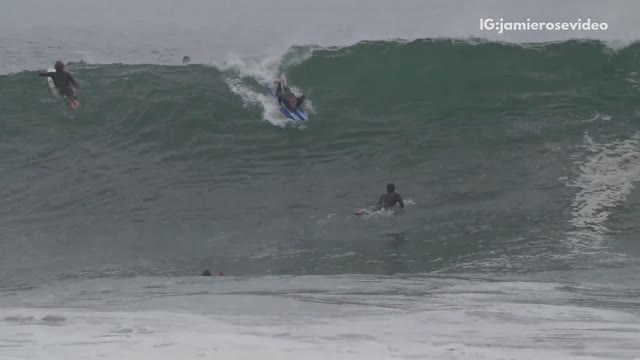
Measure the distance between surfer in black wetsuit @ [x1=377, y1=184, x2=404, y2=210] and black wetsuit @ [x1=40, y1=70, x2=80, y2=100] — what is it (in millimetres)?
9299

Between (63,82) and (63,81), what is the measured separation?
29 millimetres

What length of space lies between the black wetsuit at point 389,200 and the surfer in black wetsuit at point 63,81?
30.5ft

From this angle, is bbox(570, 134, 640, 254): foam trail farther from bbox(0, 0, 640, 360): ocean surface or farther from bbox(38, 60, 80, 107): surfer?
bbox(38, 60, 80, 107): surfer

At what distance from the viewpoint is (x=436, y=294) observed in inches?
Result: 370

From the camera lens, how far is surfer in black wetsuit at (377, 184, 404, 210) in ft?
51.2

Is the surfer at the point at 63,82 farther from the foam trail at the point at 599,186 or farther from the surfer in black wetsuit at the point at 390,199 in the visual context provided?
the foam trail at the point at 599,186

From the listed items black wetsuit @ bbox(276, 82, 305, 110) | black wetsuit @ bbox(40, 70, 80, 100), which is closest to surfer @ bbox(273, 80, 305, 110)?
black wetsuit @ bbox(276, 82, 305, 110)

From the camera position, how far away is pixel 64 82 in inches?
822

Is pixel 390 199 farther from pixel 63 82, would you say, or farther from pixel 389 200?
pixel 63 82

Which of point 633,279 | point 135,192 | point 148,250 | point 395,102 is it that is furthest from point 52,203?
point 633,279

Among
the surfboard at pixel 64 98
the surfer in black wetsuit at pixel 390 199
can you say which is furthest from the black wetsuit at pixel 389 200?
the surfboard at pixel 64 98

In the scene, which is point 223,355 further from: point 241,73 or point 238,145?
point 241,73

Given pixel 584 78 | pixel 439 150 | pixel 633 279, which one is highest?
pixel 584 78

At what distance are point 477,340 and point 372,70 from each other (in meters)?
17.8
